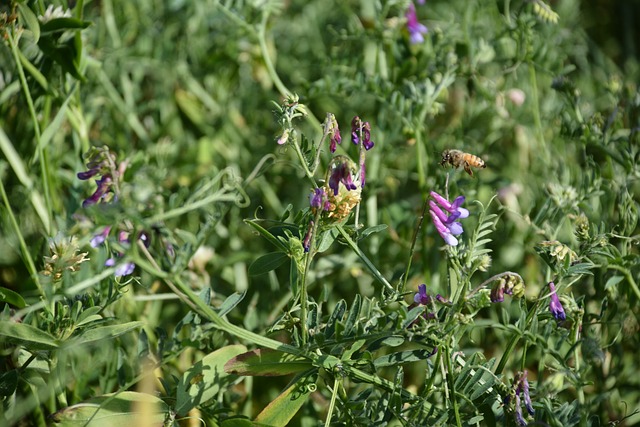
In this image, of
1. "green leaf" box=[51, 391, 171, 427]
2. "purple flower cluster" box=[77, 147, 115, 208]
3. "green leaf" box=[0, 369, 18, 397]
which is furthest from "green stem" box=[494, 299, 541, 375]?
"green leaf" box=[0, 369, 18, 397]

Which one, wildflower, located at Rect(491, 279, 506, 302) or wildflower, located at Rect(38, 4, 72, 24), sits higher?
wildflower, located at Rect(38, 4, 72, 24)

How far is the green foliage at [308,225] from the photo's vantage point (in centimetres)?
91

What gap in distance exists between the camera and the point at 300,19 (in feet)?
6.71

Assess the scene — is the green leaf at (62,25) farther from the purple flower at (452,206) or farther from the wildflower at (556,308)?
the wildflower at (556,308)

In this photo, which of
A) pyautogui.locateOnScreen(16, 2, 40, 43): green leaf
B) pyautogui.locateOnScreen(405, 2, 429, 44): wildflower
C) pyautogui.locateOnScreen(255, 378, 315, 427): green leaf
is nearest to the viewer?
pyautogui.locateOnScreen(255, 378, 315, 427): green leaf

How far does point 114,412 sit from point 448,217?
54 cm

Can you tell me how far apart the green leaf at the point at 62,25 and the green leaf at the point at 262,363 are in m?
0.58

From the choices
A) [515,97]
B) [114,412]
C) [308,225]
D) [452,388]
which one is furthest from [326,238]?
[515,97]

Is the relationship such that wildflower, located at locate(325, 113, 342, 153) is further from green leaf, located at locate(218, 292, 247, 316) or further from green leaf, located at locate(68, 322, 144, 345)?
green leaf, located at locate(68, 322, 144, 345)

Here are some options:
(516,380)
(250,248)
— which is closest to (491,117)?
(250,248)

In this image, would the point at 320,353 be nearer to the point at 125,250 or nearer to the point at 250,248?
the point at 125,250

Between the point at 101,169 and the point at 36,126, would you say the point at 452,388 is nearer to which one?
the point at 101,169

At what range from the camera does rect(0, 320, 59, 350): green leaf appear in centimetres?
89

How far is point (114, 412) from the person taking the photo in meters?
0.95
